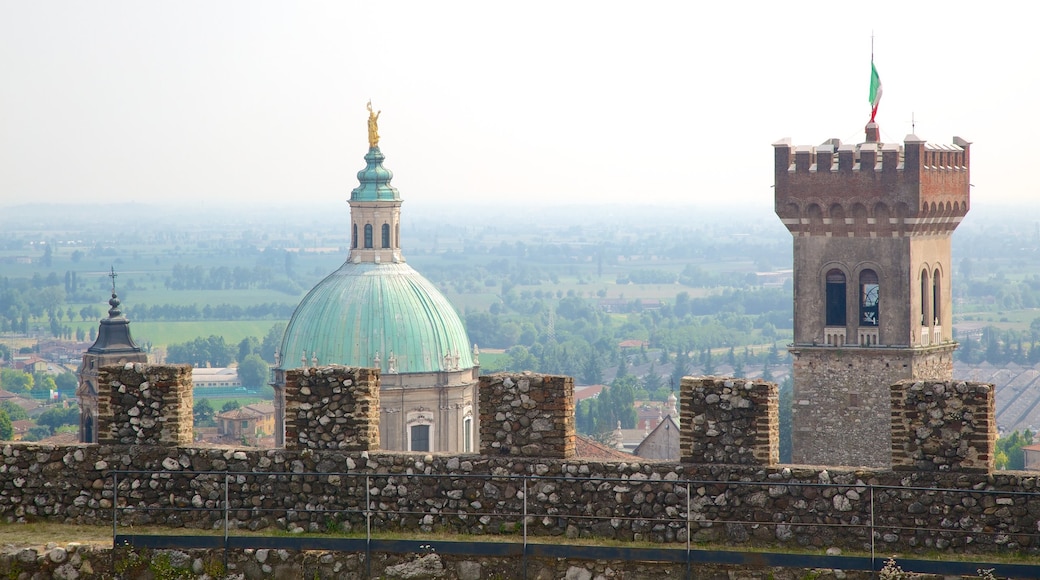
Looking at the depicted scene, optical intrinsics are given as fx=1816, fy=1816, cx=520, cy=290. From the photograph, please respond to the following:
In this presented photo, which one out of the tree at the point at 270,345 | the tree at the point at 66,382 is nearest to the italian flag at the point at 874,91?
the tree at the point at 66,382

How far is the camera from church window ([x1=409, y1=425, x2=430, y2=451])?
67.5 metres

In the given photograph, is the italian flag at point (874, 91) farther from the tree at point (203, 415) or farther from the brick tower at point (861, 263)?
the tree at point (203, 415)

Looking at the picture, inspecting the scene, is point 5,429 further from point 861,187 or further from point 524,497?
point 524,497

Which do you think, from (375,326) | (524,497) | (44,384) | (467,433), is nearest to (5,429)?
(375,326)

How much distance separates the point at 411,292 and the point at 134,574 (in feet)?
208

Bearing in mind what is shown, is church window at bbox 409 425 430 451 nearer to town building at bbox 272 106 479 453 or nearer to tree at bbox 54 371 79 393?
town building at bbox 272 106 479 453

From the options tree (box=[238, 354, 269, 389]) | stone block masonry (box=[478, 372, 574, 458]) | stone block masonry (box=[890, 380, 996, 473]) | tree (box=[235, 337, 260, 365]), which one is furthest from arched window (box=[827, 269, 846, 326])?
tree (box=[235, 337, 260, 365])

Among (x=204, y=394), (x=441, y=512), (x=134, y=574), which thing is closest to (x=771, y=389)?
(x=441, y=512)

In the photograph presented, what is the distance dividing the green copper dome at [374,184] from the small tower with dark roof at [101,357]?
1142 cm

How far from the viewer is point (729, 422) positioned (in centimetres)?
1306

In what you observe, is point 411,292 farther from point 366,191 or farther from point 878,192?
point 878,192

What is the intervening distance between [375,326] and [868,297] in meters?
35.3

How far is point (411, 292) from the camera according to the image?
7638 cm

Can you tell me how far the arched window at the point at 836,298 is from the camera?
41469 mm
